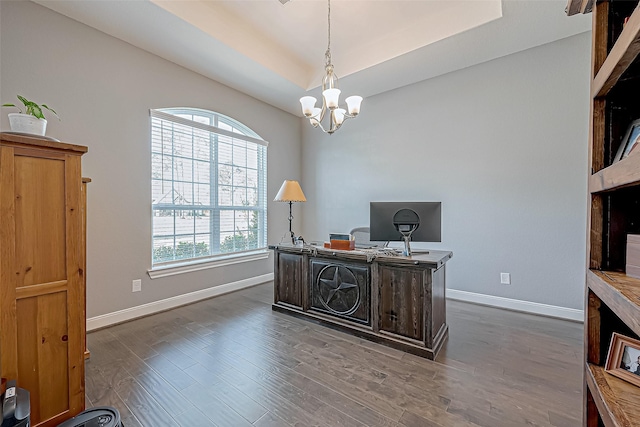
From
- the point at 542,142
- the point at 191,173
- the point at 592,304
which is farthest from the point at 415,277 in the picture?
the point at 191,173

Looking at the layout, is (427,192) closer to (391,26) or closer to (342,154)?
(342,154)

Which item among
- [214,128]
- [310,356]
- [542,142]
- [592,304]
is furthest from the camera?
[214,128]

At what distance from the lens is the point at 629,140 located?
37.4 inches

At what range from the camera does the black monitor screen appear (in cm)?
251

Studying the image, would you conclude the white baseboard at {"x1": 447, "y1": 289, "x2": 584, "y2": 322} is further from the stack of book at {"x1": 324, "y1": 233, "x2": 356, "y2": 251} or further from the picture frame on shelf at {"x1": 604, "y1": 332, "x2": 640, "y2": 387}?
the picture frame on shelf at {"x1": 604, "y1": 332, "x2": 640, "y2": 387}

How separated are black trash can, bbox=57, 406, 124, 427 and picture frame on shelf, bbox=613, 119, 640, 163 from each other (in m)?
2.44

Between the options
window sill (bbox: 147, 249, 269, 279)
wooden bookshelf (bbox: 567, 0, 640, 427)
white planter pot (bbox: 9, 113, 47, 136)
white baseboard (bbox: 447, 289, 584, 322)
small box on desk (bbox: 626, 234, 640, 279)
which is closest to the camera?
small box on desk (bbox: 626, 234, 640, 279)

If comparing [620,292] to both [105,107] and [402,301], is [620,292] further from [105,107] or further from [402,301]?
[105,107]

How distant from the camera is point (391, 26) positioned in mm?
3115

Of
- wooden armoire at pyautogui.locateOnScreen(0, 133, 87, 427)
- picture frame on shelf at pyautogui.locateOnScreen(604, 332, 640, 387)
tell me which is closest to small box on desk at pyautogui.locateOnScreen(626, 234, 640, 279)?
picture frame on shelf at pyautogui.locateOnScreen(604, 332, 640, 387)

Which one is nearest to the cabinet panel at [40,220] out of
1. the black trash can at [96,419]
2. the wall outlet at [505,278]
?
the black trash can at [96,419]

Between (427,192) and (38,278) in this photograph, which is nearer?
(38,278)

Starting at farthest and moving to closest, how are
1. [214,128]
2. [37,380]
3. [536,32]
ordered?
[214,128]
[536,32]
[37,380]

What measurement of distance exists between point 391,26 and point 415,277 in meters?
2.81
